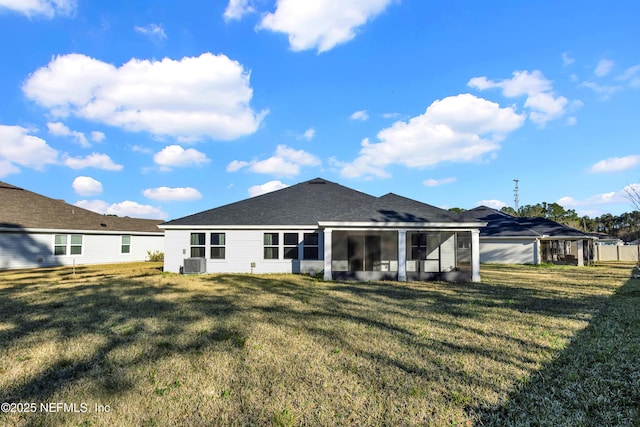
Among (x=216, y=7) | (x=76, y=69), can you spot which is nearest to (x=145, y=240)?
(x=76, y=69)

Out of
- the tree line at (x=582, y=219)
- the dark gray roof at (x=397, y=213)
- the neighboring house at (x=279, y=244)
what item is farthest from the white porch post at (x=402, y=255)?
the tree line at (x=582, y=219)

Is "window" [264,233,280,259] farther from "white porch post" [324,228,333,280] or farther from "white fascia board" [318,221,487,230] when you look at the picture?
"white fascia board" [318,221,487,230]

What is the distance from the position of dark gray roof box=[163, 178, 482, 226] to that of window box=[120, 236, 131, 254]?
35.8ft

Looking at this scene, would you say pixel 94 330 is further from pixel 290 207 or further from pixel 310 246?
pixel 290 207

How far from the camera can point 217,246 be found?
60.1 ft

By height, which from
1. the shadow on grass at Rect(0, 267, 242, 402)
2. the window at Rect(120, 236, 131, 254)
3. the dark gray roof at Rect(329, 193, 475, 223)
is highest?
the dark gray roof at Rect(329, 193, 475, 223)

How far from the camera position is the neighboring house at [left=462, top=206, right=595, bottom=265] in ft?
87.6

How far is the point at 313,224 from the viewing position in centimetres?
1811

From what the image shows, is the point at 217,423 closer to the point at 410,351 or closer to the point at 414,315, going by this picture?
the point at 410,351

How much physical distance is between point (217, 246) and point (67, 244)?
12.6 metres

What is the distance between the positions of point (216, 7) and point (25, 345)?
1277 cm

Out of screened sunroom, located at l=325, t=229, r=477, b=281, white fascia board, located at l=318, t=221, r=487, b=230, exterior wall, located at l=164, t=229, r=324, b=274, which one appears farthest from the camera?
exterior wall, located at l=164, t=229, r=324, b=274

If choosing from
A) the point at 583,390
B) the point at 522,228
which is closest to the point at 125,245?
the point at 583,390

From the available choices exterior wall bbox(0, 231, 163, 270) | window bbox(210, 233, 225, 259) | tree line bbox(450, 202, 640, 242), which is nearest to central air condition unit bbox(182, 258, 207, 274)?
window bbox(210, 233, 225, 259)
